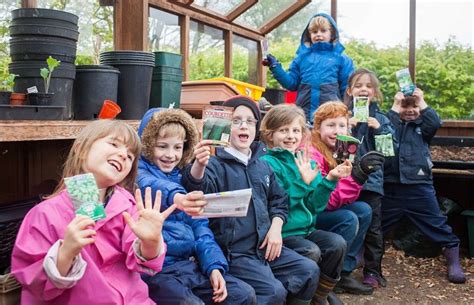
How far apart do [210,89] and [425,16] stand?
3.32 meters

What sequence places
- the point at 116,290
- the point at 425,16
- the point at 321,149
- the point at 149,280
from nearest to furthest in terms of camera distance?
the point at 116,290
the point at 149,280
the point at 321,149
the point at 425,16

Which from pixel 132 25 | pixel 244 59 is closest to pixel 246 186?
pixel 132 25

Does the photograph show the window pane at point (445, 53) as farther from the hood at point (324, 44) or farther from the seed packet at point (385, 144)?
the seed packet at point (385, 144)

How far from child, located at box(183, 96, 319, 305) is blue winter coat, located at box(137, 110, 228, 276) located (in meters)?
0.12

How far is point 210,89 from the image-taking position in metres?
4.21

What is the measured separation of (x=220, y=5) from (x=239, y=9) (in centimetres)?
29

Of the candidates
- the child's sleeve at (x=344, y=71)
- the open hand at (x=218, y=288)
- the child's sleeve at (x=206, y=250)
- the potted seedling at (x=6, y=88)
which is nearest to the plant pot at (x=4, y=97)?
the potted seedling at (x=6, y=88)

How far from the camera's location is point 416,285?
399cm

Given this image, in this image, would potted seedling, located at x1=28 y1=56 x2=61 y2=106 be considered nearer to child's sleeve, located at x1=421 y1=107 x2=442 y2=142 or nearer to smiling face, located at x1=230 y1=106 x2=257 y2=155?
smiling face, located at x1=230 y1=106 x2=257 y2=155

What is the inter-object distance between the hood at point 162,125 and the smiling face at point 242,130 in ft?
0.72

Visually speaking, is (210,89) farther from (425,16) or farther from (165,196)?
(425,16)

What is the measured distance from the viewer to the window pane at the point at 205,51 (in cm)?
548

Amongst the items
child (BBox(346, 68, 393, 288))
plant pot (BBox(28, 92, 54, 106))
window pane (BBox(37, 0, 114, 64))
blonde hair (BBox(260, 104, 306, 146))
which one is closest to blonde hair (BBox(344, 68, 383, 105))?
child (BBox(346, 68, 393, 288))

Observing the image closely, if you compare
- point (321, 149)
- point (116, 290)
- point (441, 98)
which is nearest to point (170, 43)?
point (321, 149)
